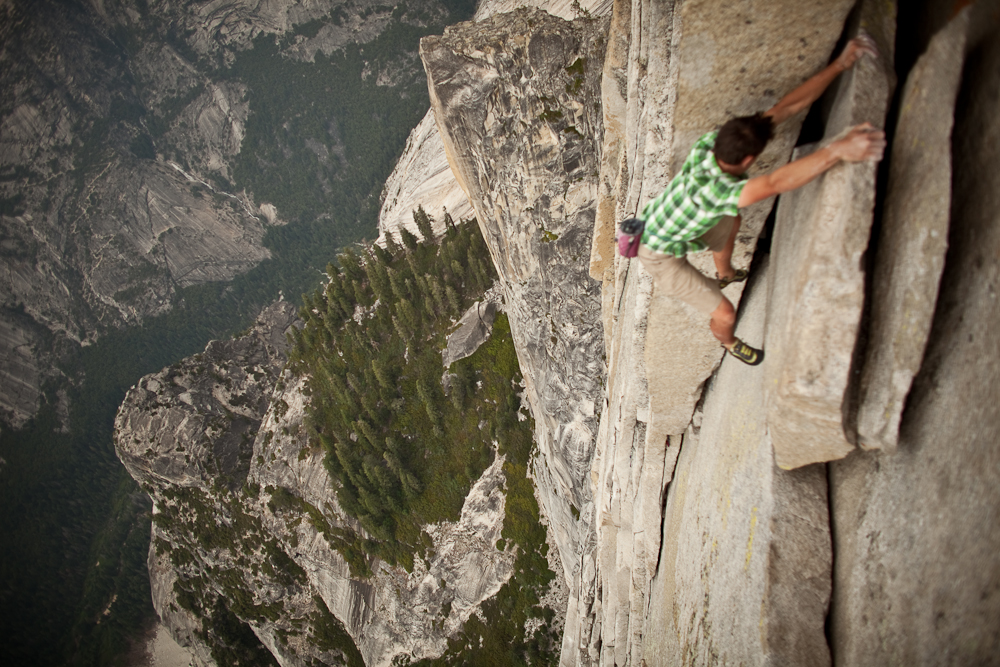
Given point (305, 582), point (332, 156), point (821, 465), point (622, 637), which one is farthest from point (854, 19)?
point (332, 156)

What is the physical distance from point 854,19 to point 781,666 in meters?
8.97

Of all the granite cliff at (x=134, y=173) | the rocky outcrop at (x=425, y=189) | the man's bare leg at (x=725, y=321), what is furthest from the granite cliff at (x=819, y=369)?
the granite cliff at (x=134, y=173)

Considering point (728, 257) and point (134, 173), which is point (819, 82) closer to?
point (728, 257)

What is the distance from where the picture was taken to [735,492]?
7.60 m

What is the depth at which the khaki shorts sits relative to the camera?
6.80 meters

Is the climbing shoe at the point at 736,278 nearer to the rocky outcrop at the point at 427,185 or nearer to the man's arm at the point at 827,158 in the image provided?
the man's arm at the point at 827,158

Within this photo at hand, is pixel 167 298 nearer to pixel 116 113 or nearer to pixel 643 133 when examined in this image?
pixel 116 113

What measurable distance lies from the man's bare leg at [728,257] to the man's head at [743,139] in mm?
1825

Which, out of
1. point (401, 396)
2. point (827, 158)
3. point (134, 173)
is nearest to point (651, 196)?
point (827, 158)

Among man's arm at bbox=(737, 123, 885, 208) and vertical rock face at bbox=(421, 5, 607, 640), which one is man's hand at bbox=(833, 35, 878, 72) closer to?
man's arm at bbox=(737, 123, 885, 208)

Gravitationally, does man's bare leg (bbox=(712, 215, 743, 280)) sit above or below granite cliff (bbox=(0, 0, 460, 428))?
below

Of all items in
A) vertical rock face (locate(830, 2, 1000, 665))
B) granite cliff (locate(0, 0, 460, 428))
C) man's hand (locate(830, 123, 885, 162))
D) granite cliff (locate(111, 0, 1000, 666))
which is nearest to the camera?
vertical rock face (locate(830, 2, 1000, 665))

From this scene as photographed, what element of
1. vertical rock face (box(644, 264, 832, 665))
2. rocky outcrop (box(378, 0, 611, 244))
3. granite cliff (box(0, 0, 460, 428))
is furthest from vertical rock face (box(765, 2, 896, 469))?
granite cliff (box(0, 0, 460, 428))

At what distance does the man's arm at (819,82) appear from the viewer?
201 inches
